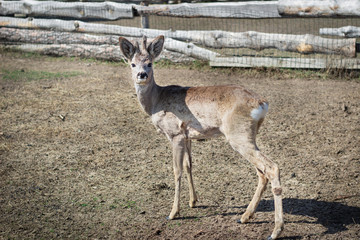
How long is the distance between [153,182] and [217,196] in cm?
91

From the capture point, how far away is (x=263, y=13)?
1027 cm

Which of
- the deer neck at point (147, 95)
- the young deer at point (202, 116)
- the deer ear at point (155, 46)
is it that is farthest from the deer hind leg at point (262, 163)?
the deer ear at point (155, 46)

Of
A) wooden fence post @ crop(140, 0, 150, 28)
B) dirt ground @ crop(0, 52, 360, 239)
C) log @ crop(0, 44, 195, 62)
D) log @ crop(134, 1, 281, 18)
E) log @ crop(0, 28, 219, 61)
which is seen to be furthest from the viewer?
wooden fence post @ crop(140, 0, 150, 28)

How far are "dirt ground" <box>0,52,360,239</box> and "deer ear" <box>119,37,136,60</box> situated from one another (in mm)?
1733

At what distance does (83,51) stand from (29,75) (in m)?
1.87

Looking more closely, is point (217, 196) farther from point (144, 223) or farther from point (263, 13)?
point (263, 13)

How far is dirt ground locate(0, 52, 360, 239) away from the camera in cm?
468

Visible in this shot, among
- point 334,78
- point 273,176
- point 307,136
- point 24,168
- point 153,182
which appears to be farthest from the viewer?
point 334,78

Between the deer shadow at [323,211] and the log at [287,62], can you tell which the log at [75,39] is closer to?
the log at [287,62]

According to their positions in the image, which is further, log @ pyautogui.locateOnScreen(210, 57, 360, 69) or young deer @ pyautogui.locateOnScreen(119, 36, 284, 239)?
log @ pyautogui.locateOnScreen(210, 57, 360, 69)

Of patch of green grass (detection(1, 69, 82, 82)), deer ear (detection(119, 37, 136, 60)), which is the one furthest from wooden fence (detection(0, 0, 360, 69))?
deer ear (detection(119, 37, 136, 60))

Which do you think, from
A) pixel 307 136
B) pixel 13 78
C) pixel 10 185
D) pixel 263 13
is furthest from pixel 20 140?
pixel 263 13

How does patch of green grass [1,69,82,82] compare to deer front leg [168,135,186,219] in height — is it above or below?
above

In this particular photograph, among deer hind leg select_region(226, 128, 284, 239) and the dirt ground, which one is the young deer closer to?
deer hind leg select_region(226, 128, 284, 239)
